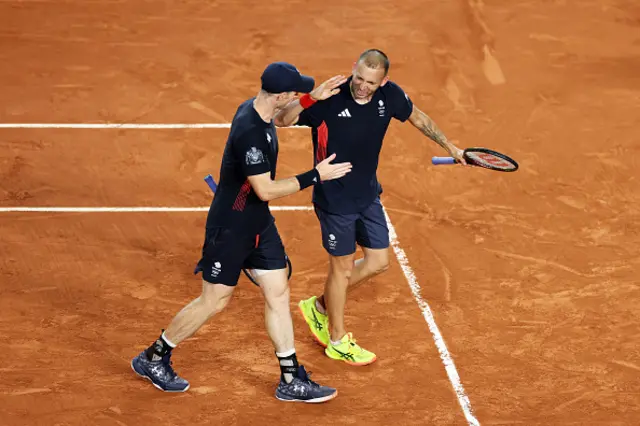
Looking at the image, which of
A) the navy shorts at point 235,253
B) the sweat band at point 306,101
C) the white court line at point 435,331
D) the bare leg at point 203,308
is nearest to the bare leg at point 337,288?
the navy shorts at point 235,253

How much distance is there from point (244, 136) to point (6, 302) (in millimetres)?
3587

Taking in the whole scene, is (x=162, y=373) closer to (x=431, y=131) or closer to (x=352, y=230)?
(x=352, y=230)

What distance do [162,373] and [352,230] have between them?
6.64 ft

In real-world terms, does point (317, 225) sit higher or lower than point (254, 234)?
lower

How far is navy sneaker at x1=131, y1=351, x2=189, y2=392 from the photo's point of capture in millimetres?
8844

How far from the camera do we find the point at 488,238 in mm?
11766

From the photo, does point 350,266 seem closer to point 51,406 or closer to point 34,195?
point 51,406

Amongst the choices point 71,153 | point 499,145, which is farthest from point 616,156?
point 71,153

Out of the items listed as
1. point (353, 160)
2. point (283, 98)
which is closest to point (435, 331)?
point (353, 160)

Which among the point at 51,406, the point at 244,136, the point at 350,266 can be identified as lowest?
the point at 51,406

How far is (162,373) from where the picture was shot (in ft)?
29.0

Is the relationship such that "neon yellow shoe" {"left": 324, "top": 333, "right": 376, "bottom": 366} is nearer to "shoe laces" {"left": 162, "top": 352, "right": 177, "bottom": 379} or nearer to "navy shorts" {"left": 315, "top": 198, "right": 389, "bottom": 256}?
"navy shorts" {"left": 315, "top": 198, "right": 389, "bottom": 256}

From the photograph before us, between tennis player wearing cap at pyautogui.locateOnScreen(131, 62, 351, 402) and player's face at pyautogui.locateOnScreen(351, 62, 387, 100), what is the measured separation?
15 cm

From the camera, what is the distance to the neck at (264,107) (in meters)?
8.19
